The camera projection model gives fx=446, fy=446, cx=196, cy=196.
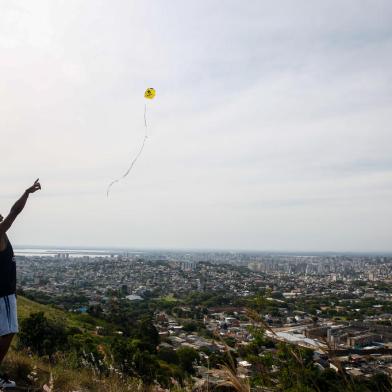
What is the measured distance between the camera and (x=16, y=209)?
3.09 m

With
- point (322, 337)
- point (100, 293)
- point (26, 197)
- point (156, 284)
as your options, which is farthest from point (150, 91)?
point (156, 284)

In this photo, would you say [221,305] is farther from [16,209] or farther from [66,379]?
[16,209]

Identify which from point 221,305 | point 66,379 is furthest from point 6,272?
point 221,305

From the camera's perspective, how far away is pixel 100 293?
53.9m

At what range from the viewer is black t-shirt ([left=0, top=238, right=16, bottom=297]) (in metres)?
3.15

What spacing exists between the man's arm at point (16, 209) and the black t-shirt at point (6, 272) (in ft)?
0.73

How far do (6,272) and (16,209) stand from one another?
467 mm

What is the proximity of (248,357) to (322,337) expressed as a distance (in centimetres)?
81

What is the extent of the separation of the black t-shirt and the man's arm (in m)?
0.22

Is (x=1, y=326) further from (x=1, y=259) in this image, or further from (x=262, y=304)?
(x=262, y=304)

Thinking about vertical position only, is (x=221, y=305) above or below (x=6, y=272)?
below

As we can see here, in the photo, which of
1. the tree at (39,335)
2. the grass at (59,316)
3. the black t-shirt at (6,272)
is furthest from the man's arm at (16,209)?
the grass at (59,316)

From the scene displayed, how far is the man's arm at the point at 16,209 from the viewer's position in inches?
118

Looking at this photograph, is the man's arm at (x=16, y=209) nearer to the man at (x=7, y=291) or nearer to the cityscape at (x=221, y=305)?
the man at (x=7, y=291)
